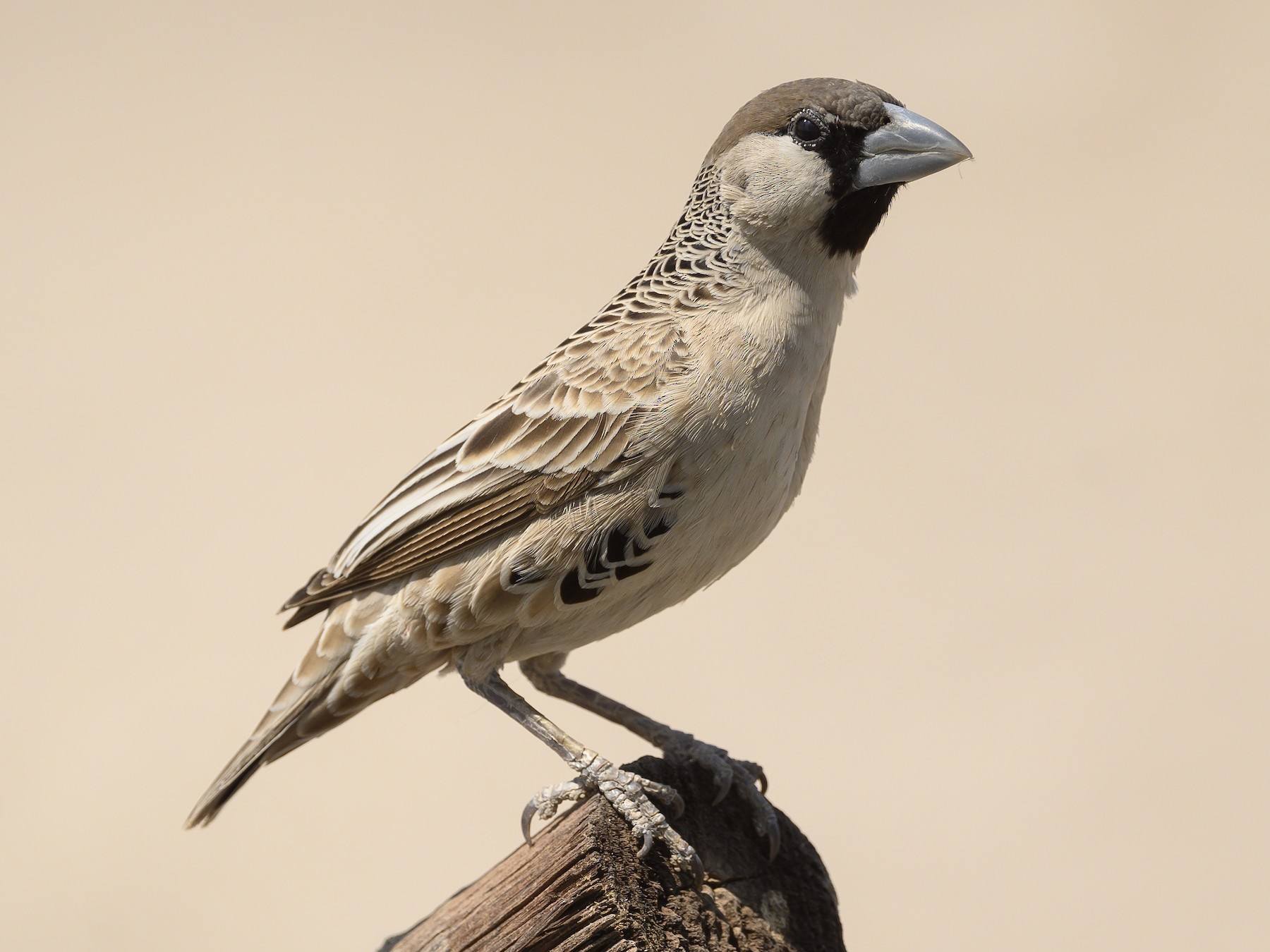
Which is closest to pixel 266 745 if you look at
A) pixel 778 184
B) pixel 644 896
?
pixel 644 896

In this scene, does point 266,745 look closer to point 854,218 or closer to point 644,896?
point 644,896

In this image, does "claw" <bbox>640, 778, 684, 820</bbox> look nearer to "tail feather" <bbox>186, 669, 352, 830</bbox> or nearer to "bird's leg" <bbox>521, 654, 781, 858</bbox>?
"bird's leg" <bbox>521, 654, 781, 858</bbox>

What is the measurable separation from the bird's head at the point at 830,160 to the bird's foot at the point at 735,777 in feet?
7.29

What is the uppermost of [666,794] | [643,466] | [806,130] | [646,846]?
[806,130]

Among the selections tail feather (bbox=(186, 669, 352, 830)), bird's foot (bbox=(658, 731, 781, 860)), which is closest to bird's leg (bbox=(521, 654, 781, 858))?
bird's foot (bbox=(658, 731, 781, 860))

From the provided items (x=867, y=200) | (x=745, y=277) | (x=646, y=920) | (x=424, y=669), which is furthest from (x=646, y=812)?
(x=867, y=200)

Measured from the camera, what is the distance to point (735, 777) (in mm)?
4902

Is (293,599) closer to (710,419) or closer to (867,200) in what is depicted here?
(710,419)

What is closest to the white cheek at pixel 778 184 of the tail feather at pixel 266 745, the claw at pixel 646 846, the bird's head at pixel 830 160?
the bird's head at pixel 830 160

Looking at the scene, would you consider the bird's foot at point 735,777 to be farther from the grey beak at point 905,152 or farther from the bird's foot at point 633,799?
the grey beak at point 905,152

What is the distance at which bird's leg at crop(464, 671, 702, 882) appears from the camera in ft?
13.6

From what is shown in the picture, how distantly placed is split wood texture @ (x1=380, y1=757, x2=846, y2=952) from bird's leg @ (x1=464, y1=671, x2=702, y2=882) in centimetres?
6

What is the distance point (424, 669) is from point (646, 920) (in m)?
1.67

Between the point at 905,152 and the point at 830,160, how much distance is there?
12.2 inches
